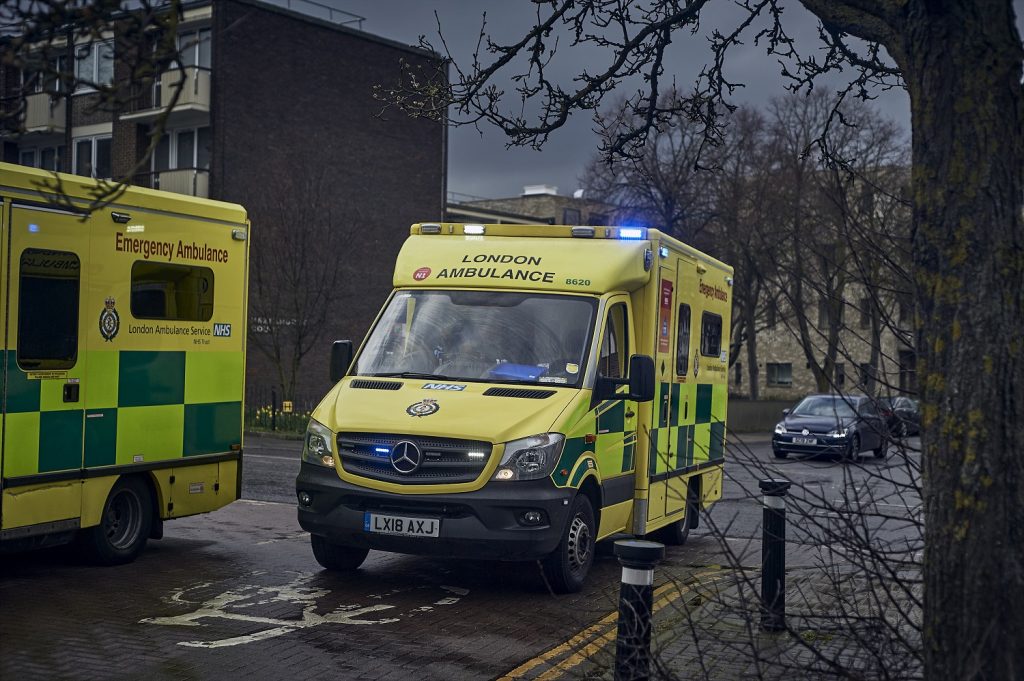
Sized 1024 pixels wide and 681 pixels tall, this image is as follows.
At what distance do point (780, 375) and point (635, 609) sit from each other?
69057mm

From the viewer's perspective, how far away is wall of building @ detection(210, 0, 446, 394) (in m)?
37.2

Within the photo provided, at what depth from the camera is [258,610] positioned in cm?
812

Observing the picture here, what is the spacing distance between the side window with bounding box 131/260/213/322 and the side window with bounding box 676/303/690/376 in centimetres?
423

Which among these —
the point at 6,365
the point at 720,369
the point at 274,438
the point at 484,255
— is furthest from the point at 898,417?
the point at 274,438

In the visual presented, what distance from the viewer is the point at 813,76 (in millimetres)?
8398

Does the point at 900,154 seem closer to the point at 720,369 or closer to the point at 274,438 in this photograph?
the point at 274,438

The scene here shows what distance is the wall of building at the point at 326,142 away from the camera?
37156 mm

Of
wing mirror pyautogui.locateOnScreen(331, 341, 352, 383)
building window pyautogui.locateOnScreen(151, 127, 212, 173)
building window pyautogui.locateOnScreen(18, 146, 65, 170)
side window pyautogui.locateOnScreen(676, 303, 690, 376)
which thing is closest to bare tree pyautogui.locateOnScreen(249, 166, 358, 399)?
building window pyautogui.locateOnScreen(151, 127, 212, 173)

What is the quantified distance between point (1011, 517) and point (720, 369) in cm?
912

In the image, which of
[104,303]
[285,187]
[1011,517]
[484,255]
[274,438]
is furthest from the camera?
[285,187]

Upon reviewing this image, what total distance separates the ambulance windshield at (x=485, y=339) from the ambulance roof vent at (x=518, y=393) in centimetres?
21

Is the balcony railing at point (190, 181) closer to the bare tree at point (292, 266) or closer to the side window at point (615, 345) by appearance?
the bare tree at point (292, 266)

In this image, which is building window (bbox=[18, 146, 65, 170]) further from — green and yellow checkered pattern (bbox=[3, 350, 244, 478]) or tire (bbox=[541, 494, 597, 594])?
tire (bbox=[541, 494, 597, 594])

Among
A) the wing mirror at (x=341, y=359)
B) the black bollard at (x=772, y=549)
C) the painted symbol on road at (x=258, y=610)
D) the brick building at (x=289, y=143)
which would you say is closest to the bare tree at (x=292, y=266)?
the brick building at (x=289, y=143)
